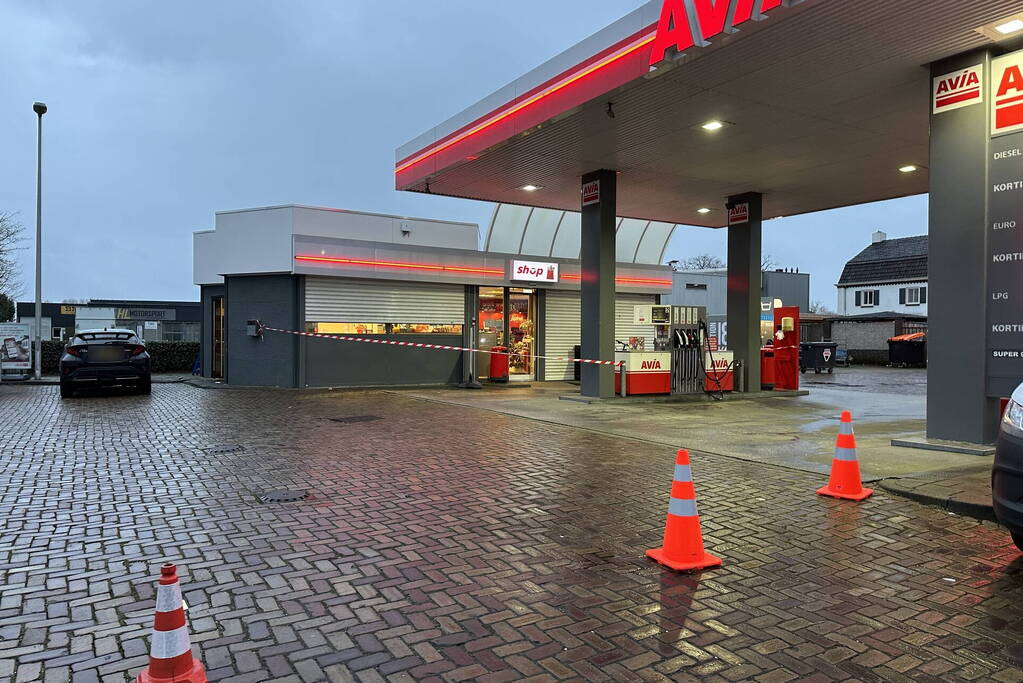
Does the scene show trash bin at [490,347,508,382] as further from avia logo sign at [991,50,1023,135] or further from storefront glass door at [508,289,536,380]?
avia logo sign at [991,50,1023,135]

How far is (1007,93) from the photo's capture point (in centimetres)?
769

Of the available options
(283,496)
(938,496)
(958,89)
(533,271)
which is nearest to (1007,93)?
(958,89)

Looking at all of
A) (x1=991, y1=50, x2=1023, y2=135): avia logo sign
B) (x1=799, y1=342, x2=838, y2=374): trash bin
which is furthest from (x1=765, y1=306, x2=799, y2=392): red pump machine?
(x1=799, y1=342, x2=838, y2=374): trash bin

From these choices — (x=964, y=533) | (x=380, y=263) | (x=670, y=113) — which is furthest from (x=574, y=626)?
(x=380, y=263)

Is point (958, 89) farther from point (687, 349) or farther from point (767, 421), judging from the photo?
point (687, 349)

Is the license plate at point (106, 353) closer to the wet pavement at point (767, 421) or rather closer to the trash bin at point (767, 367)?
the wet pavement at point (767, 421)

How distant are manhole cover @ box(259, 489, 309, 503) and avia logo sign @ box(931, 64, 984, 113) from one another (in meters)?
8.60

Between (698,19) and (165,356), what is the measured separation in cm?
2160

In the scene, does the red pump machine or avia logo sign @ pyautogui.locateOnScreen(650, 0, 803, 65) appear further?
the red pump machine

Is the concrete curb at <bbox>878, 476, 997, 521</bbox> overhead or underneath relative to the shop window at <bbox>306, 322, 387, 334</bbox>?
underneath

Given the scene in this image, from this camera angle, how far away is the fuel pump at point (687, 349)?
15789 millimetres

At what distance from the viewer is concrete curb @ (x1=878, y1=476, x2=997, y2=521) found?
5.52m

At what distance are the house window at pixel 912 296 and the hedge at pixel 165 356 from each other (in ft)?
152

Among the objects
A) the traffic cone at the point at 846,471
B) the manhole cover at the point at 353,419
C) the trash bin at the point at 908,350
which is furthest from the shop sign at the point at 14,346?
the trash bin at the point at 908,350
